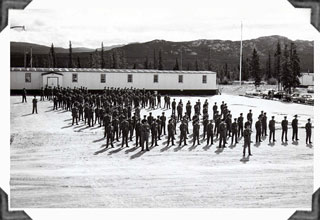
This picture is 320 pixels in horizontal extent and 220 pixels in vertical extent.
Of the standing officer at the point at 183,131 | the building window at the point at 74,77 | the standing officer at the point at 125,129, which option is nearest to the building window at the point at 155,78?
the building window at the point at 74,77

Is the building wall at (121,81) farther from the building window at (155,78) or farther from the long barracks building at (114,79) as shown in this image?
the building window at (155,78)

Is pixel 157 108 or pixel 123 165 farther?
pixel 157 108

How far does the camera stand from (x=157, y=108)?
87.3 ft

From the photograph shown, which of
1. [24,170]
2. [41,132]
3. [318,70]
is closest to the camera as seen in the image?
[318,70]

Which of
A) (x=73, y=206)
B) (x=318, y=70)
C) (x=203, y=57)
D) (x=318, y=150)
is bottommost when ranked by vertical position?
(x=73, y=206)

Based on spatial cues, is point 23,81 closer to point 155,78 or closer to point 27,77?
point 27,77

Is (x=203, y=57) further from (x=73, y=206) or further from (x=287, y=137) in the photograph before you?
(x=73, y=206)

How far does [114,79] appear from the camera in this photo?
35.8m

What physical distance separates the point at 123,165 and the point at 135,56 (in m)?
123

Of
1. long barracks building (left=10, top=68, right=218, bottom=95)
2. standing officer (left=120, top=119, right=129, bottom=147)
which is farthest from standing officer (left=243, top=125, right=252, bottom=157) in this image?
long barracks building (left=10, top=68, right=218, bottom=95)

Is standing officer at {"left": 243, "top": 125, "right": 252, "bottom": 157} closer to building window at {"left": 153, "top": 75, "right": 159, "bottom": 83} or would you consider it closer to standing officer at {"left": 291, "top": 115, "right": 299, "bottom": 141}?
standing officer at {"left": 291, "top": 115, "right": 299, "bottom": 141}

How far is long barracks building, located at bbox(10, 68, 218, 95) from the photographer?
3355 cm

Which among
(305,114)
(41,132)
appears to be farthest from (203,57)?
(41,132)

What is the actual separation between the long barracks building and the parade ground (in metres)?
16.1
